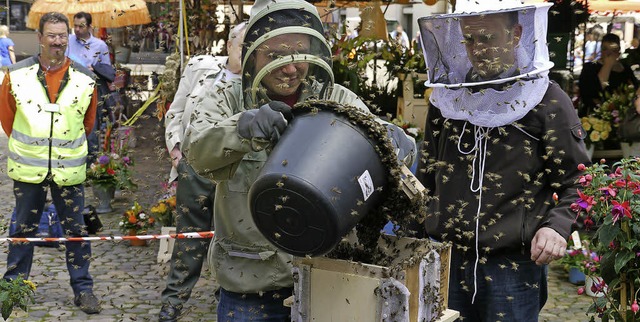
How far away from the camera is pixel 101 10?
11.9m

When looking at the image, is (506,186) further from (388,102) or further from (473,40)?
(388,102)

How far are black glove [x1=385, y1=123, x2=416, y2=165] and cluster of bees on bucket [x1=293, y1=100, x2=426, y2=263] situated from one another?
0.08 metres

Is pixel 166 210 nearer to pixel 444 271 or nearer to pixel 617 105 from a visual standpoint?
pixel 617 105

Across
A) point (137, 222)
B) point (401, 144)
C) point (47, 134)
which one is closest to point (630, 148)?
point (137, 222)

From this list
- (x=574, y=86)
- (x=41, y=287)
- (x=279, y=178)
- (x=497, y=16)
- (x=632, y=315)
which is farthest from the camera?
(x=574, y=86)

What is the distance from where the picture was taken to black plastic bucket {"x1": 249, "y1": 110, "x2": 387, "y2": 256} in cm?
232

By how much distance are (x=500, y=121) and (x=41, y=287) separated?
15.5 ft

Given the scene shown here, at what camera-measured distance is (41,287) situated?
268 inches

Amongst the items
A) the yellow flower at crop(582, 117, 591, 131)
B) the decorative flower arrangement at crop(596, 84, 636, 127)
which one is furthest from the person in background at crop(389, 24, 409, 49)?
the decorative flower arrangement at crop(596, 84, 636, 127)

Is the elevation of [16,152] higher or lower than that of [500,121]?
lower

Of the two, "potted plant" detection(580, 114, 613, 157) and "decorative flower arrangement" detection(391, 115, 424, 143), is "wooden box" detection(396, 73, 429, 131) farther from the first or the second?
"potted plant" detection(580, 114, 613, 157)

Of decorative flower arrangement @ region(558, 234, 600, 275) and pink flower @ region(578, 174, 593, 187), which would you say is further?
decorative flower arrangement @ region(558, 234, 600, 275)

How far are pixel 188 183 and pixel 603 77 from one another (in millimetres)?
5591

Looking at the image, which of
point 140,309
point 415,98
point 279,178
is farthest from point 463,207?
point 415,98
